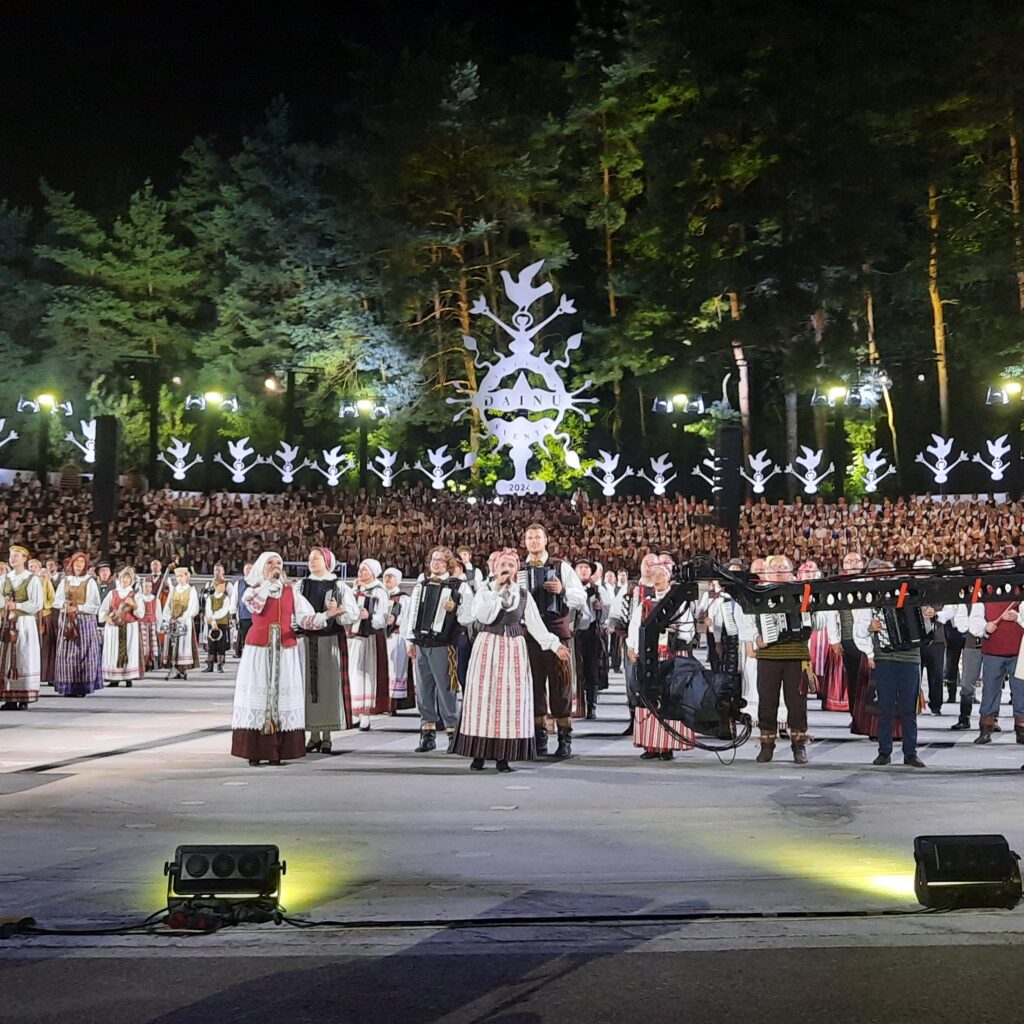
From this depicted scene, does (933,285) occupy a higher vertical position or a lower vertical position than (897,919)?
higher

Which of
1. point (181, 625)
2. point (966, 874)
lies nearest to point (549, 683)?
point (966, 874)

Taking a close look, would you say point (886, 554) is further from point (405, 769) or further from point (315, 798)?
point (315, 798)

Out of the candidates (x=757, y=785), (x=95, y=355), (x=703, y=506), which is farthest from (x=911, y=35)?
(x=757, y=785)

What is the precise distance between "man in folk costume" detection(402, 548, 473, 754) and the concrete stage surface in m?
0.52

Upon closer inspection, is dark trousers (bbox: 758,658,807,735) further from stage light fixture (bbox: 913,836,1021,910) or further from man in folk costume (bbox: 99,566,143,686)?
man in folk costume (bbox: 99,566,143,686)

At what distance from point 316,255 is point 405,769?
3839 cm

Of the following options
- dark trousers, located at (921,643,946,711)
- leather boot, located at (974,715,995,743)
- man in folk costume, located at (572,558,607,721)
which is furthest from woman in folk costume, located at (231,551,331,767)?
dark trousers, located at (921,643,946,711)

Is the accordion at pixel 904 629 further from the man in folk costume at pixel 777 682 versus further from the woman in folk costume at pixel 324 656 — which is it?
the woman in folk costume at pixel 324 656

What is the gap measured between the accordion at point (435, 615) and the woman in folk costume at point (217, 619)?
855 centimetres

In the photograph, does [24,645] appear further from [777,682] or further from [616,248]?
[616,248]

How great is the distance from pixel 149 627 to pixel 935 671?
1229 cm

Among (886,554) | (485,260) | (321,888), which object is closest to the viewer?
(321,888)

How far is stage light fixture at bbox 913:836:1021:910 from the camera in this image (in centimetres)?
612

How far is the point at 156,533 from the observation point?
29.2 meters
